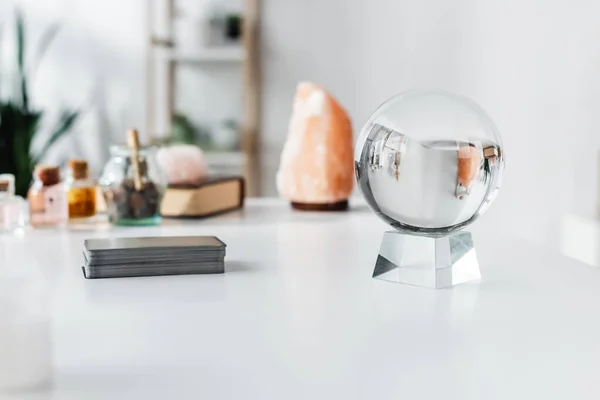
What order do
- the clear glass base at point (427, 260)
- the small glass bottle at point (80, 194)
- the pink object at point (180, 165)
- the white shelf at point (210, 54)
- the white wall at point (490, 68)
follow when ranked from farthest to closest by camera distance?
1. the white shelf at point (210, 54)
2. the white wall at point (490, 68)
3. the pink object at point (180, 165)
4. the small glass bottle at point (80, 194)
5. the clear glass base at point (427, 260)

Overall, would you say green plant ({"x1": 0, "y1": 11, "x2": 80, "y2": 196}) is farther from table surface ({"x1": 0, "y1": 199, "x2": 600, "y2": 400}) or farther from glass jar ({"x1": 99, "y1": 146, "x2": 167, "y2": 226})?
table surface ({"x1": 0, "y1": 199, "x2": 600, "y2": 400})

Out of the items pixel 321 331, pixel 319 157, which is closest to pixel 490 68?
pixel 319 157

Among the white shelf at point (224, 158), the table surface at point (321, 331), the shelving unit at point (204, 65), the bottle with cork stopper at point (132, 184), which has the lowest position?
the white shelf at point (224, 158)

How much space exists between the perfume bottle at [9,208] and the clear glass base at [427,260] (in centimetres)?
74

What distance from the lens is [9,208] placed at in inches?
56.9

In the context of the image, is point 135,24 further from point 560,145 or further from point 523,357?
point 523,357

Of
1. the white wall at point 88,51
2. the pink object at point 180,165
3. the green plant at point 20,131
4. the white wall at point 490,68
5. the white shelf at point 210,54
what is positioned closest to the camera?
the pink object at point 180,165

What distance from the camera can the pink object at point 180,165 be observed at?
5.50 feet

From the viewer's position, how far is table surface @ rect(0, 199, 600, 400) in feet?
2.08

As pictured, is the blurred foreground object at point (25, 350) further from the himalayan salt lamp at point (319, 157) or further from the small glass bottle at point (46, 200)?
the himalayan salt lamp at point (319, 157)

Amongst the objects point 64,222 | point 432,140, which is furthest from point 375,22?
point 432,140

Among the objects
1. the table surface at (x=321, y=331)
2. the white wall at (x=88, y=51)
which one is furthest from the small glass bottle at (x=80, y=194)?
the white wall at (x=88, y=51)

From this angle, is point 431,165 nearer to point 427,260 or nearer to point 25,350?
point 427,260

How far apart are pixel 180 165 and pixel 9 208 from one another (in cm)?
37
